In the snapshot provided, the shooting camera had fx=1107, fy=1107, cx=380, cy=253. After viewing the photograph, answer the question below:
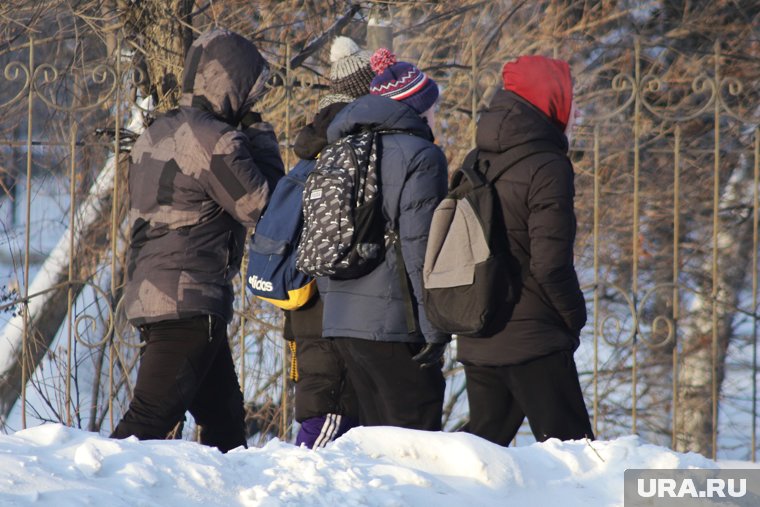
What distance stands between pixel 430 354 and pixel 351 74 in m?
1.13

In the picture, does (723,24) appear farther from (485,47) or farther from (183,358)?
(183,358)

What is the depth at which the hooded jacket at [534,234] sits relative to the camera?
3463 mm

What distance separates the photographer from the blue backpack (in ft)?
12.6

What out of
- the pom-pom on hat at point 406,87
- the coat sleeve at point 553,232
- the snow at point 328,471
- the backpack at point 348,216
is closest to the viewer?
the snow at point 328,471

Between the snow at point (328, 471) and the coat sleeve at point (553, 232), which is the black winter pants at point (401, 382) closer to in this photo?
the coat sleeve at point (553, 232)

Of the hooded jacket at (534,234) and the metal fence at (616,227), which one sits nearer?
the hooded jacket at (534,234)

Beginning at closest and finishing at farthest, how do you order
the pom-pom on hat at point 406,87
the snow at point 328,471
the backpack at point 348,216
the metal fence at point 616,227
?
the snow at point 328,471 → the backpack at point 348,216 → the pom-pom on hat at point 406,87 → the metal fence at point 616,227

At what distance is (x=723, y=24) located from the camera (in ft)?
31.9

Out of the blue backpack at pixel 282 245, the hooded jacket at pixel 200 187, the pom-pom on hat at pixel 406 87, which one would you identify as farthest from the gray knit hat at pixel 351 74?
the blue backpack at pixel 282 245

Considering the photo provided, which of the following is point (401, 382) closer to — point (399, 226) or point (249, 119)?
point (399, 226)

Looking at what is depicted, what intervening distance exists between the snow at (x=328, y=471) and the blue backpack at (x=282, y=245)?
1.04m

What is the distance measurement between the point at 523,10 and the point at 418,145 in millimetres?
6104

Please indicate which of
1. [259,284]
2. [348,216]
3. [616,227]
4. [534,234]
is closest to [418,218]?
[348,216]

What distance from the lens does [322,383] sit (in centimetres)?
392
